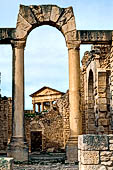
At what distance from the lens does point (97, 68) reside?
1745 cm

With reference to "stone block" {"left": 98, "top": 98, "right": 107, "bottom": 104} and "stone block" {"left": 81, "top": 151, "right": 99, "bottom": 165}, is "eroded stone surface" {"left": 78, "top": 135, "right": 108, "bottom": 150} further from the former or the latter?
"stone block" {"left": 98, "top": 98, "right": 107, "bottom": 104}

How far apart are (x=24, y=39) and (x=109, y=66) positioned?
14.9 ft

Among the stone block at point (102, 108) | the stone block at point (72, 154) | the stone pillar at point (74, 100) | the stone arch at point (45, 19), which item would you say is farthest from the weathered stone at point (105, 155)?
the stone block at point (102, 108)

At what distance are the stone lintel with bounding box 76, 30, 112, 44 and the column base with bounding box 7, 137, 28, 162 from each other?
507 centimetres

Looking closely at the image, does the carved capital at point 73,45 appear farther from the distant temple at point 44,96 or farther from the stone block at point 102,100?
the distant temple at point 44,96

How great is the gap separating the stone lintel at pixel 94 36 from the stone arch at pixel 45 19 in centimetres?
32

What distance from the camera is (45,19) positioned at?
14992mm

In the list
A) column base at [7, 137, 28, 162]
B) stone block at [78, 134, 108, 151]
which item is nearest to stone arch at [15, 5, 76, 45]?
column base at [7, 137, 28, 162]


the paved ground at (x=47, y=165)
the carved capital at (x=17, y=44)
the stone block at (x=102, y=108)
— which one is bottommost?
the paved ground at (x=47, y=165)

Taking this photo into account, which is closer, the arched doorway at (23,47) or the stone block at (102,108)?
the arched doorway at (23,47)

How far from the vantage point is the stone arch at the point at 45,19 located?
14.8 metres

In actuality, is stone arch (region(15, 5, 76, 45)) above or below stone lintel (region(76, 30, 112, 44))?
above

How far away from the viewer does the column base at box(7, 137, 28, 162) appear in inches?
539

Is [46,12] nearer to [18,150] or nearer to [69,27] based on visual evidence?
[69,27]
